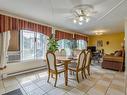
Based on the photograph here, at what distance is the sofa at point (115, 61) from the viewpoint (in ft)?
14.8

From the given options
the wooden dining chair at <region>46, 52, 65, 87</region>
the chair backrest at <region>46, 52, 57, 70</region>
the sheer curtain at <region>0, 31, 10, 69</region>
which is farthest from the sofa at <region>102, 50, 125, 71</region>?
the sheer curtain at <region>0, 31, 10, 69</region>

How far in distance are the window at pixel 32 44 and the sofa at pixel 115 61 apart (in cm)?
328

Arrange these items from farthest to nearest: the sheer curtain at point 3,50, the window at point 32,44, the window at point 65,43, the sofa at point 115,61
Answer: the window at point 65,43, the sofa at point 115,61, the window at point 32,44, the sheer curtain at point 3,50

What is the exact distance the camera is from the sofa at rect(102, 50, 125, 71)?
4526mm

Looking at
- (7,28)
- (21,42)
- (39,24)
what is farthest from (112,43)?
(7,28)

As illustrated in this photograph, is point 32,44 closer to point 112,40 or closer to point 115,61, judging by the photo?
point 115,61

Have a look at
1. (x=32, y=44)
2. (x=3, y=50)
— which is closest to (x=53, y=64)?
(x=3, y=50)

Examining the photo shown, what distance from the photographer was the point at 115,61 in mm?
4691

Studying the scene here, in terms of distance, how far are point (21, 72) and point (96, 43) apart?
23.5 ft

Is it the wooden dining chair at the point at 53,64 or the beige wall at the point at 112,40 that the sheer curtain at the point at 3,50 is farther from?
the beige wall at the point at 112,40

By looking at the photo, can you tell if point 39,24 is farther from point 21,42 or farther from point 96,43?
point 96,43

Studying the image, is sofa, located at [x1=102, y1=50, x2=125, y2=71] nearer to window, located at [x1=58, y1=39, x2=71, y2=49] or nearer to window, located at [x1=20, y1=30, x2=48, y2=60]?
window, located at [x1=58, y1=39, x2=71, y2=49]

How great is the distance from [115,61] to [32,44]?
4.05 m

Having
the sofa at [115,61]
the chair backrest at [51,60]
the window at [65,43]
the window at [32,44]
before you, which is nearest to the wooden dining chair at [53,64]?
the chair backrest at [51,60]
